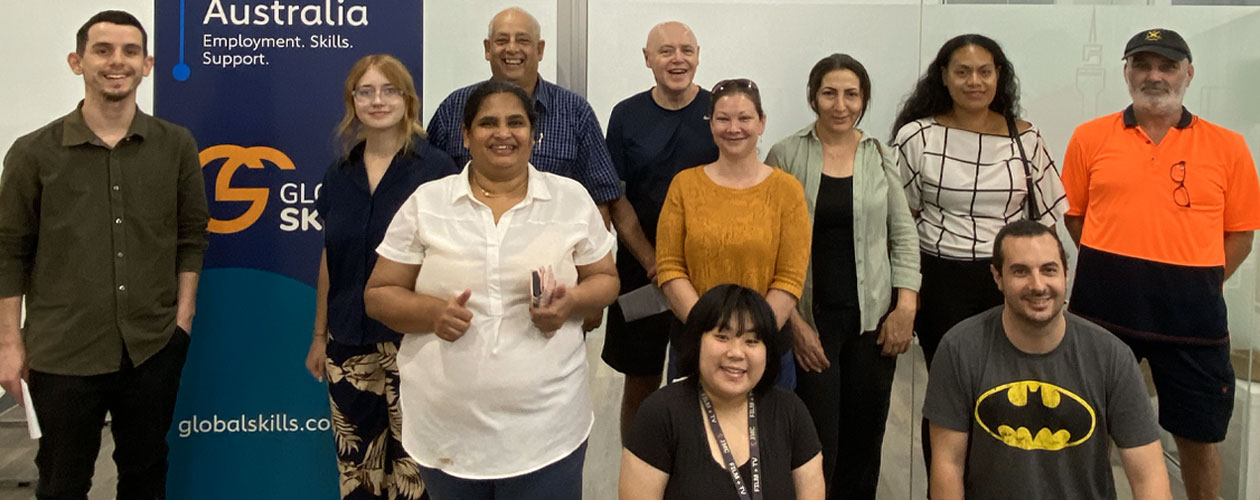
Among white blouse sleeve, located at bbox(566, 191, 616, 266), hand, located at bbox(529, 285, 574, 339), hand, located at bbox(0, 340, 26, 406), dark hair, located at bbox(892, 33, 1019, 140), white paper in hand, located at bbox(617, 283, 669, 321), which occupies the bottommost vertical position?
hand, located at bbox(0, 340, 26, 406)

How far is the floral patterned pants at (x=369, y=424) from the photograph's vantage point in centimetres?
254

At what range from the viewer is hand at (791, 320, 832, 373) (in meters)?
2.57

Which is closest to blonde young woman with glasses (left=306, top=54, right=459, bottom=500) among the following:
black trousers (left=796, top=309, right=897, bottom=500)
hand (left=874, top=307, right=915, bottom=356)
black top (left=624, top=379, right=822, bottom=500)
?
black top (left=624, top=379, right=822, bottom=500)

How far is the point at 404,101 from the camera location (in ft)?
8.37

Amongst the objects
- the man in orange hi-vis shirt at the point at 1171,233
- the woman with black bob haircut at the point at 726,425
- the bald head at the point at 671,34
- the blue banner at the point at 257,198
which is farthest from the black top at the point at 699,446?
the blue banner at the point at 257,198

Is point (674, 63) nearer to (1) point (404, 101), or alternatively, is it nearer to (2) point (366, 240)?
(1) point (404, 101)

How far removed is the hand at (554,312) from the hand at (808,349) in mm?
840

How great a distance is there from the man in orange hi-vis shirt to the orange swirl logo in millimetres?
2486

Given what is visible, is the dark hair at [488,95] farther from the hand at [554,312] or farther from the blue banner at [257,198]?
the blue banner at [257,198]

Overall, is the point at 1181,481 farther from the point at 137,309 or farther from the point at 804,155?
the point at 137,309

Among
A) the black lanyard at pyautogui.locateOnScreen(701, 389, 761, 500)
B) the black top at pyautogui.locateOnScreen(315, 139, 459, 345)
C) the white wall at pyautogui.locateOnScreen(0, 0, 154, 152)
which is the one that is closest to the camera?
the black lanyard at pyautogui.locateOnScreen(701, 389, 761, 500)

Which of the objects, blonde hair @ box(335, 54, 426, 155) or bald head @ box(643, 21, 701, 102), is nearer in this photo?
blonde hair @ box(335, 54, 426, 155)

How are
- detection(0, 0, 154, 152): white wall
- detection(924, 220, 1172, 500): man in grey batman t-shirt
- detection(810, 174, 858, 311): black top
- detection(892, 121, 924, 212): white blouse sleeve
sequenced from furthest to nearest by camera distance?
1. detection(0, 0, 154, 152): white wall
2. detection(892, 121, 924, 212): white blouse sleeve
3. detection(810, 174, 858, 311): black top
4. detection(924, 220, 1172, 500): man in grey batman t-shirt

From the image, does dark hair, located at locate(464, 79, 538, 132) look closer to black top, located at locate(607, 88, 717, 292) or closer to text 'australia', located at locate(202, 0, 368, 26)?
black top, located at locate(607, 88, 717, 292)
